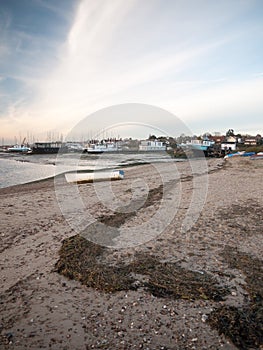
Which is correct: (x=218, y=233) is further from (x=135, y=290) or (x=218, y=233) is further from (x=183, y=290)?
(x=135, y=290)

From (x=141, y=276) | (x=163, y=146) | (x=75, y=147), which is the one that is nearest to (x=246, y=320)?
(x=141, y=276)

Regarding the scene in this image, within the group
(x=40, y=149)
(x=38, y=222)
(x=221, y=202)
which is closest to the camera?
(x=38, y=222)

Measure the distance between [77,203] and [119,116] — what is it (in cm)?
434

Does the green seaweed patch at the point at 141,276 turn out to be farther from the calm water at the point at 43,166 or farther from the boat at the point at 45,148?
the boat at the point at 45,148

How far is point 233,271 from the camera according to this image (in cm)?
456

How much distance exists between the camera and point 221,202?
29.9 feet

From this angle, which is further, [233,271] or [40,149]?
[40,149]

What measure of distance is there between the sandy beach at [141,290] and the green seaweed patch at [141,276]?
2 centimetres

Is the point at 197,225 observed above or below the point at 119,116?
below

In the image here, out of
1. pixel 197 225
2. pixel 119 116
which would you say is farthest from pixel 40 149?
pixel 197 225

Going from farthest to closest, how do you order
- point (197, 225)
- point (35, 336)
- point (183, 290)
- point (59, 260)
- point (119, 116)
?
point (119, 116), point (197, 225), point (59, 260), point (183, 290), point (35, 336)

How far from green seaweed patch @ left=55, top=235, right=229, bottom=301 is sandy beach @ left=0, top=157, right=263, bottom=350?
0.02 meters

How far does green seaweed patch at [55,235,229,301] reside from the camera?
13.1ft

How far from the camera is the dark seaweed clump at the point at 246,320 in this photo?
9.93 ft
